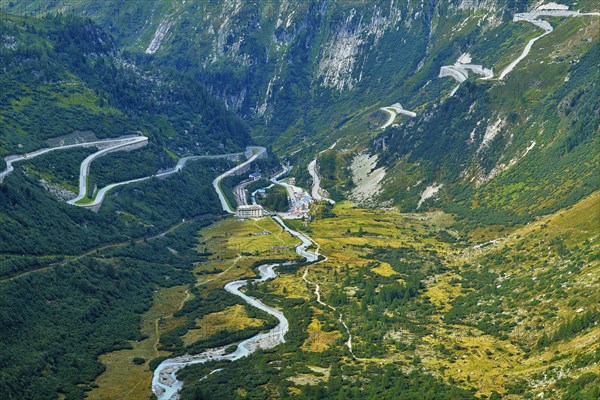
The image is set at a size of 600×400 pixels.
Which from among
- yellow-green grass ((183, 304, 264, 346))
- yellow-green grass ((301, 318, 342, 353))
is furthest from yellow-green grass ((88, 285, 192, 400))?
yellow-green grass ((301, 318, 342, 353))

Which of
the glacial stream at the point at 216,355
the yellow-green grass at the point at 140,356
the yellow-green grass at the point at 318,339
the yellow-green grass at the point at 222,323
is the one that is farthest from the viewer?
the yellow-green grass at the point at 222,323

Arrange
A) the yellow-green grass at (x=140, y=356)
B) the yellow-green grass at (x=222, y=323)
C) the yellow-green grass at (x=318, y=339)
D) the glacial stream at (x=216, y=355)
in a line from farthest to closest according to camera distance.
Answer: the yellow-green grass at (x=222, y=323) < the yellow-green grass at (x=318, y=339) < the glacial stream at (x=216, y=355) < the yellow-green grass at (x=140, y=356)

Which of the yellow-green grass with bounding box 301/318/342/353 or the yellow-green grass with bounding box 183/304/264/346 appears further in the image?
the yellow-green grass with bounding box 183/304/264/346

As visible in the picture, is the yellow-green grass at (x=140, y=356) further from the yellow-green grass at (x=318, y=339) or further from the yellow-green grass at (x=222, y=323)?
the yellow-green grass at (x=318, y=339)

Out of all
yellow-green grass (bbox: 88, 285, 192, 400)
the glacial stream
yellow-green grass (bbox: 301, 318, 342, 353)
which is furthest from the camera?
yellow-green grass (bbox: 301, 318, 342, 353)

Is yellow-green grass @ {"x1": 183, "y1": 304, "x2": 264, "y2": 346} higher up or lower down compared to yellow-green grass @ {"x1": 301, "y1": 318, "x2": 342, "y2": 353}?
lower down

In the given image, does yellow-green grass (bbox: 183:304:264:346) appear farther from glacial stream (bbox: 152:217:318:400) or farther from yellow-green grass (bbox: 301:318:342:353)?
yellow-green grass (bbox: 301:318:342:353)

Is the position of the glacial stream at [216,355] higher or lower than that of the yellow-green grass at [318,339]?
lower

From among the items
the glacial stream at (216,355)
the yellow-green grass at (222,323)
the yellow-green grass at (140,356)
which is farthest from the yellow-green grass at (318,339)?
the yellow-green grass at (140,356)
